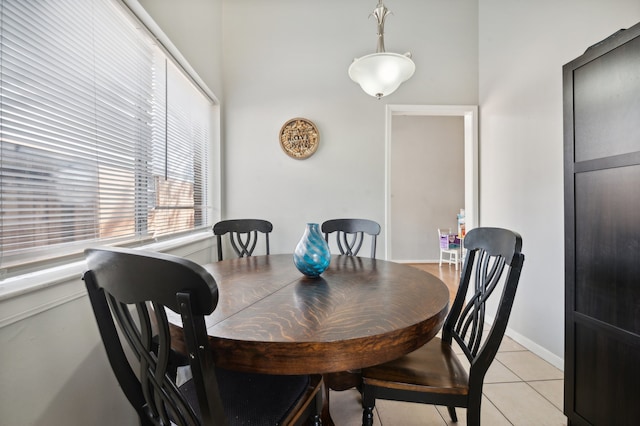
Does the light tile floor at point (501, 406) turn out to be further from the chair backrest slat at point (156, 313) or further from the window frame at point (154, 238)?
the window frame at point (154, 238)

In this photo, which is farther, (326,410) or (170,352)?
(326,410)

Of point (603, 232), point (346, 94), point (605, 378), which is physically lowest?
A: point (605, 378)

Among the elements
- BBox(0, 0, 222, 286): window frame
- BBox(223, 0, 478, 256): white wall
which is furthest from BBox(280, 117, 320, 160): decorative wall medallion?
BBox(0, 0, 222, 286): window frame

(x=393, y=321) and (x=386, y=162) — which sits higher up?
(x=386, y=162)

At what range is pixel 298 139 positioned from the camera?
301 centimetres

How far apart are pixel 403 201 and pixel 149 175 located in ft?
15.6

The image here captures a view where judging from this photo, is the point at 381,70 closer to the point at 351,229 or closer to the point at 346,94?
the point at 351,229

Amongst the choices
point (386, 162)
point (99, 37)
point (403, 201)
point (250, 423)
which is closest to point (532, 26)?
point (386, 162)

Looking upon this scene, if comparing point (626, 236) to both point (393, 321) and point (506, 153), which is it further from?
point (506, 153)

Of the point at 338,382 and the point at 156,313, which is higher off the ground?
the point at 156,313

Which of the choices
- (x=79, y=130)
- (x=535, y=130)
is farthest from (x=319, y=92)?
(x=79, y=130)

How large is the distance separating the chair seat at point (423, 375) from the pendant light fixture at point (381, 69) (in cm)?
142

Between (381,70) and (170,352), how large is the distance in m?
1.59

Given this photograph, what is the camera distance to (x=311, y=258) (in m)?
1.38
